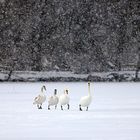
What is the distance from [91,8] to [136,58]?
4259mm

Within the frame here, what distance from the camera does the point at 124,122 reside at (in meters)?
14.3

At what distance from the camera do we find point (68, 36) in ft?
139

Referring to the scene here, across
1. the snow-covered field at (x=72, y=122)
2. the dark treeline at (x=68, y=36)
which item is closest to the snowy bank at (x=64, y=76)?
the dark treeline at (x=68, y=36)

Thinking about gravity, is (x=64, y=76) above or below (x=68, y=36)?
below

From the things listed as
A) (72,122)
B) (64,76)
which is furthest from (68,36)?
(72,122)

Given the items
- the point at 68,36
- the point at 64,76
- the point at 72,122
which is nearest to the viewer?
the point at 72,122

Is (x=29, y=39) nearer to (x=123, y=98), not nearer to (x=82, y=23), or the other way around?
(x=82, y=23)

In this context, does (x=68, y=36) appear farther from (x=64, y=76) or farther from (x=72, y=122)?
(x=72, y=122)

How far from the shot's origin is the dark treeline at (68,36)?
42062 millimetres

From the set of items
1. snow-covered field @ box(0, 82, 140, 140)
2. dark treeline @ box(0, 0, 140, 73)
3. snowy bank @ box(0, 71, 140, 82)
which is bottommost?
snowy bank @ box(0, 71, 140, 82)

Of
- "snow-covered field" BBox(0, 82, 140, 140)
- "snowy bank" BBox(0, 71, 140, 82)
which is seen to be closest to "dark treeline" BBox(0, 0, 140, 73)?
"snowy bank" BBox(0, 71, 140, 82)

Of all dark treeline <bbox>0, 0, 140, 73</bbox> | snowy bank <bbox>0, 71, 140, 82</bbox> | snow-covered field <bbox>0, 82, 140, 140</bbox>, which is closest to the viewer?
snow-covered field <bbox>0, 82, 140, 140</bbox>

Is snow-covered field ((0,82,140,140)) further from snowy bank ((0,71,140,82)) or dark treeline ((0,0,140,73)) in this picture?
dark treeline ((0,0,140,73))

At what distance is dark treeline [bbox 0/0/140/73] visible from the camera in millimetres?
42062
